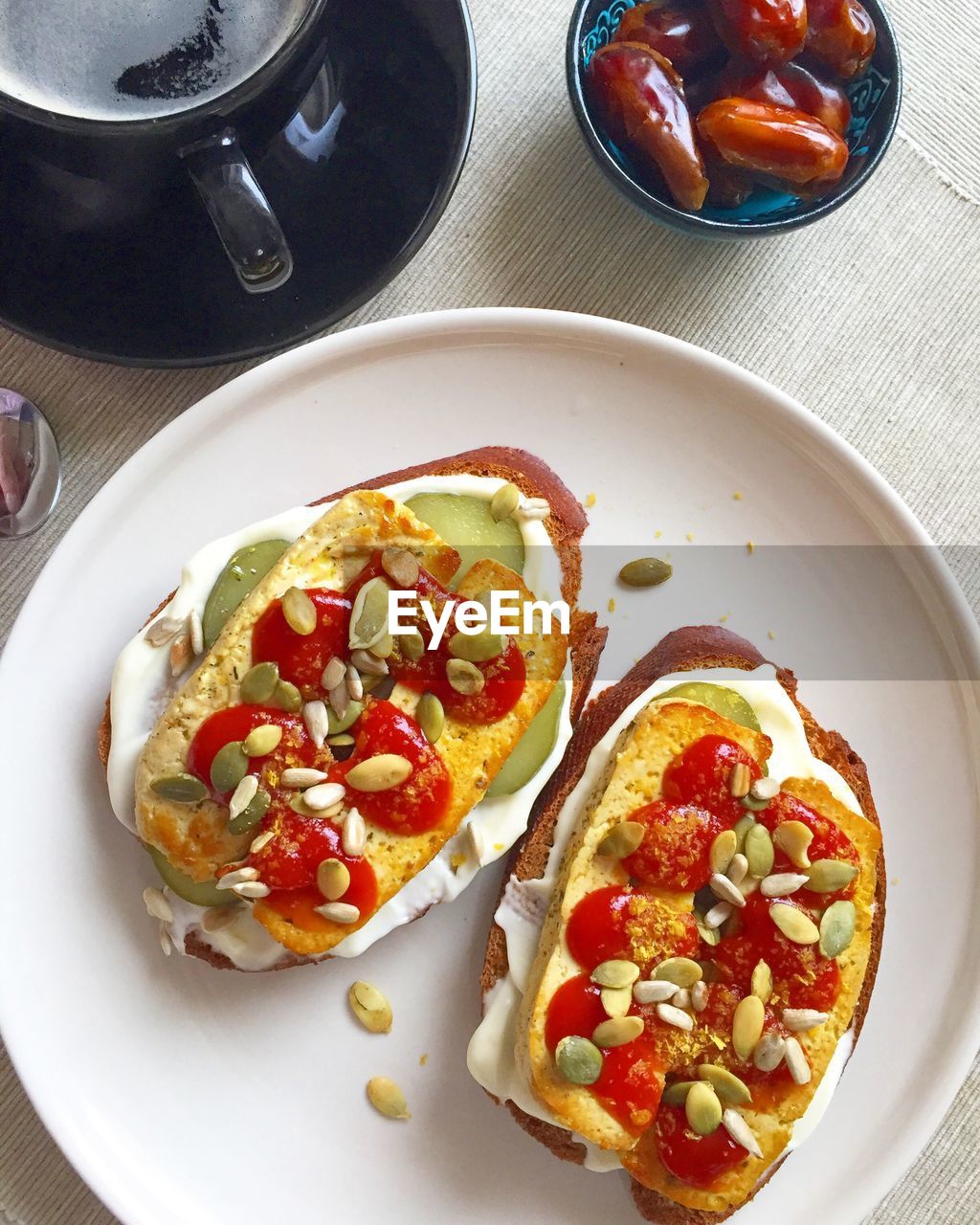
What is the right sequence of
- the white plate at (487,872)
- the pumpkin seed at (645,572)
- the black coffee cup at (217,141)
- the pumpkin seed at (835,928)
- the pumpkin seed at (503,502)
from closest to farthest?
the black coffee cup at (217,141)
the pumpkin seed at (835,928)
the pumpkin seed at (503,502)
the white plate at (487,872)
the pumpkin seed at (645,572)

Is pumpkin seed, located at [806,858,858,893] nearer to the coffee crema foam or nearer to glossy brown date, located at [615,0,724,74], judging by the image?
glossy brown date, located at [615,0,724,74]

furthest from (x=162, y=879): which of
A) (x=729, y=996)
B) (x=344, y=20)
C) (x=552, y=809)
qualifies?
(x=344, y=20)

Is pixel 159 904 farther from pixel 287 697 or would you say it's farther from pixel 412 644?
pixel 412 644

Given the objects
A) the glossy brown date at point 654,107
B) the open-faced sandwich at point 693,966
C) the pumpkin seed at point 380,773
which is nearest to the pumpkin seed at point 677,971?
the open-faced sandwich at point 693,966

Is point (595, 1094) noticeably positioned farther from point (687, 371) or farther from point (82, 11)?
point (82, 11)

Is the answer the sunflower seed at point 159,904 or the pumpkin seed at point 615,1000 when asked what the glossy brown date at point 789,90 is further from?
the sunflower seed at point 159,904

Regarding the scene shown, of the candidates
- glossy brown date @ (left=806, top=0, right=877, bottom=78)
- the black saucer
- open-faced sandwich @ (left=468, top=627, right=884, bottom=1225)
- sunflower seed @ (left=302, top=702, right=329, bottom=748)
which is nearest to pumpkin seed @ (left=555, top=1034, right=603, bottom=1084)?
open-faced sandwich @ (left=468, top=627, right=884, bottom=1225)

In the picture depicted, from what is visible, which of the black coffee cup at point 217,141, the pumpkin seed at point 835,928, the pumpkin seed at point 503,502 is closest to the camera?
→ the black coffee cup at point 217,141
